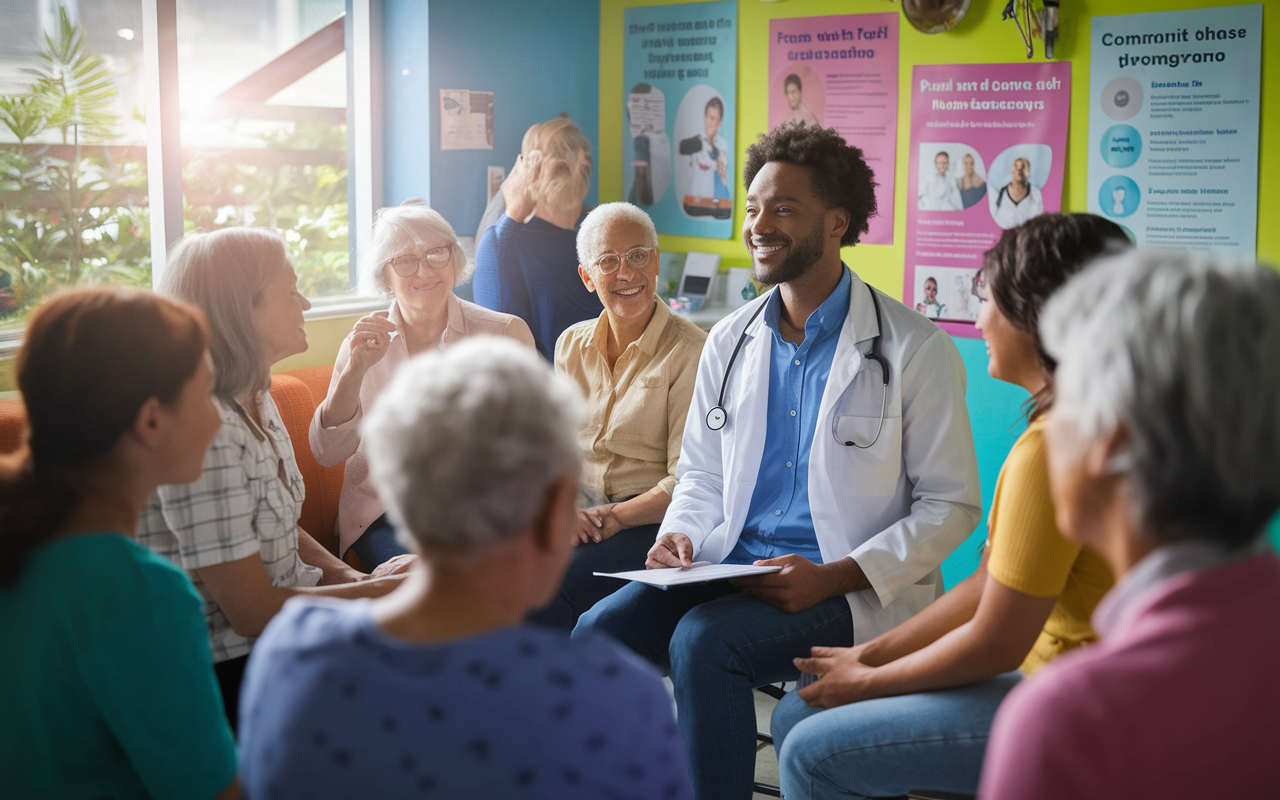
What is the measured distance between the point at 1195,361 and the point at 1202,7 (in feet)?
10.1

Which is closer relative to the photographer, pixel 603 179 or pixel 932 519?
pixel 932 519

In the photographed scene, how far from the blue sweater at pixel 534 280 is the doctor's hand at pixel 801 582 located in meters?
1.85

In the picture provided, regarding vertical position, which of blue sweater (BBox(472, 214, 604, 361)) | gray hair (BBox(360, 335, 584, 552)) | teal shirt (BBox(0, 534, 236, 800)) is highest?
blue sweater (BBox(472, 214, 604, 361))

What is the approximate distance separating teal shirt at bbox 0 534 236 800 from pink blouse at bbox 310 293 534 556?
1.58 metres

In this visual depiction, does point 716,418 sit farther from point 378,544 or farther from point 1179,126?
point 1179,126

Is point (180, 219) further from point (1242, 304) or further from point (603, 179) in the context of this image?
point (1242, 304)

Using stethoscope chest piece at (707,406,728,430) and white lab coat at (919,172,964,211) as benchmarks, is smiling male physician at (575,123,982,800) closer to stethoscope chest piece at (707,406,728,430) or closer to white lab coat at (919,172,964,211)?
stethoscope chest piece at (707,406,728,430)

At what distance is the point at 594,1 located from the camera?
4695 mm

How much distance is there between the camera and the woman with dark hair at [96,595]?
→ 1.14 m

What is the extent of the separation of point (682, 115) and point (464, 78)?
983 mm

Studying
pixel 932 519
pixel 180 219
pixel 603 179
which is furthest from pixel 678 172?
pixel 932 519

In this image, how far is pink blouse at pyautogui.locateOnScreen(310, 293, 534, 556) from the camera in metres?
2.79

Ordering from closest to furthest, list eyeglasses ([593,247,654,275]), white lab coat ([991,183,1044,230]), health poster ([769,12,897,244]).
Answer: eyeglasses ([593,247,654,275]), white lab coat ([991,183,1044,230]), health poster ([769,12,897,244])

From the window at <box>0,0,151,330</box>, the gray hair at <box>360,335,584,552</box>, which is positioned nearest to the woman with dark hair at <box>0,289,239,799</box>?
the gray hair at <box>360,335,584,552</box>
